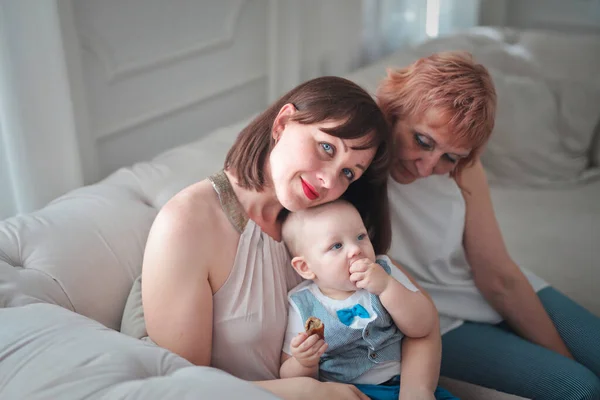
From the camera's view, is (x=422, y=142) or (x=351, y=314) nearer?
(x=351, y=314)

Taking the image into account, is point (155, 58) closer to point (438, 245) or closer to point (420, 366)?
point (438, 245)

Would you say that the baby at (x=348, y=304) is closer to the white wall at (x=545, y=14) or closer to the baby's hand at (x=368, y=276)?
the baby's hand at (x=368, y=276)

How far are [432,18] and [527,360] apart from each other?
192 cm

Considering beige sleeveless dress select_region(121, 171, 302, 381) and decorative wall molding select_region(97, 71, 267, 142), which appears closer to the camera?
beige sleeveless dress select_region(121, 171, 302, 381)

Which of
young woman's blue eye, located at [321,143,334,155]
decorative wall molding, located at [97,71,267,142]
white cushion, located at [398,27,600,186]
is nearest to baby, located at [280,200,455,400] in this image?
young woman's blue eye, located at [321,143,334,155]

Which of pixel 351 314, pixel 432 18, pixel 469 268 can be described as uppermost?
pixel 432 18

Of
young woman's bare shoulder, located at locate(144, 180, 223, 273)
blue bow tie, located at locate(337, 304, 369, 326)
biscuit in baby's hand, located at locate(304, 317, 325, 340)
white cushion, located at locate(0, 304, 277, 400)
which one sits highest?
young woman's bare shoulder, located at locate(144, 180, 223, 273)

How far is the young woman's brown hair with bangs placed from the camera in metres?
1.06

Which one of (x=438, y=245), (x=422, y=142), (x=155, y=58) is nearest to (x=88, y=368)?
(x=422, y=142)

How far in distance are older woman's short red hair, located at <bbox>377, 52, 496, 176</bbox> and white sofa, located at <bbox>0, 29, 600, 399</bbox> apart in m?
0.47

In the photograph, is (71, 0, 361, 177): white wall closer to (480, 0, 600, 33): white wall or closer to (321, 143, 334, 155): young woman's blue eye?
(321, 143, 334, 155): young woman's blue eye

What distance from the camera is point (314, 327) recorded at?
1037 millimetres

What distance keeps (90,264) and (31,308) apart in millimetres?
238

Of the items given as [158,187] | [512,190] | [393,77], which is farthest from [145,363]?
[512,190]
